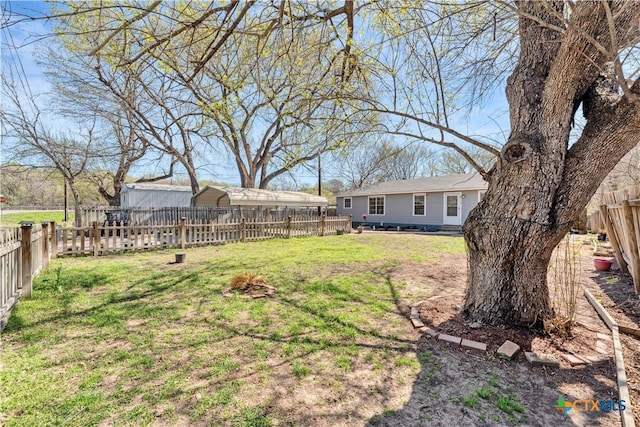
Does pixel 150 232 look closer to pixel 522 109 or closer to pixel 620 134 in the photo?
pixel 522 109

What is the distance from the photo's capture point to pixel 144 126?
15.2m

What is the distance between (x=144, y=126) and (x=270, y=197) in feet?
25.3

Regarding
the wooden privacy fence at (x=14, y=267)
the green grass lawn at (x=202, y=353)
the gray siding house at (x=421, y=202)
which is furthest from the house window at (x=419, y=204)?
the wooden privacy fence at (x=14, y=267)

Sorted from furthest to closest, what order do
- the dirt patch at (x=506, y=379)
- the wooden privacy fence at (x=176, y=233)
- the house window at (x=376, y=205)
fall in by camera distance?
the house window at (x=376, y=205) → the wooden privacy fence at (x=176, y=233) → the dirt patch at (x=506, y=379)

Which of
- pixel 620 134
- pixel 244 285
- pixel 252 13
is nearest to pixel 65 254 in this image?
pixel 244 285

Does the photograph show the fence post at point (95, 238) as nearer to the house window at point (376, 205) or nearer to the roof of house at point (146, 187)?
the roof of house at point (146, 187)

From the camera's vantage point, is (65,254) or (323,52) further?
(65,254)

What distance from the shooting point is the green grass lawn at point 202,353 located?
1941mm

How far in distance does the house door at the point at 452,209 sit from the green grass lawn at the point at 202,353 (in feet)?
42.4

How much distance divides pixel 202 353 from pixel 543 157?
367cm

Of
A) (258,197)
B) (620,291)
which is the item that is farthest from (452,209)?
(620,291)

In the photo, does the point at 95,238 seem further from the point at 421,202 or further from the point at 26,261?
the point at 421,202

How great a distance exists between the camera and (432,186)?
17312 mm

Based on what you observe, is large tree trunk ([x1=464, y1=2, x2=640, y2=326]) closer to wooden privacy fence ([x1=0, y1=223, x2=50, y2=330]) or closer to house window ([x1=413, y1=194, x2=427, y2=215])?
wooden privacy fence ([x1=0, y1=223, x2=50, y2=330])
